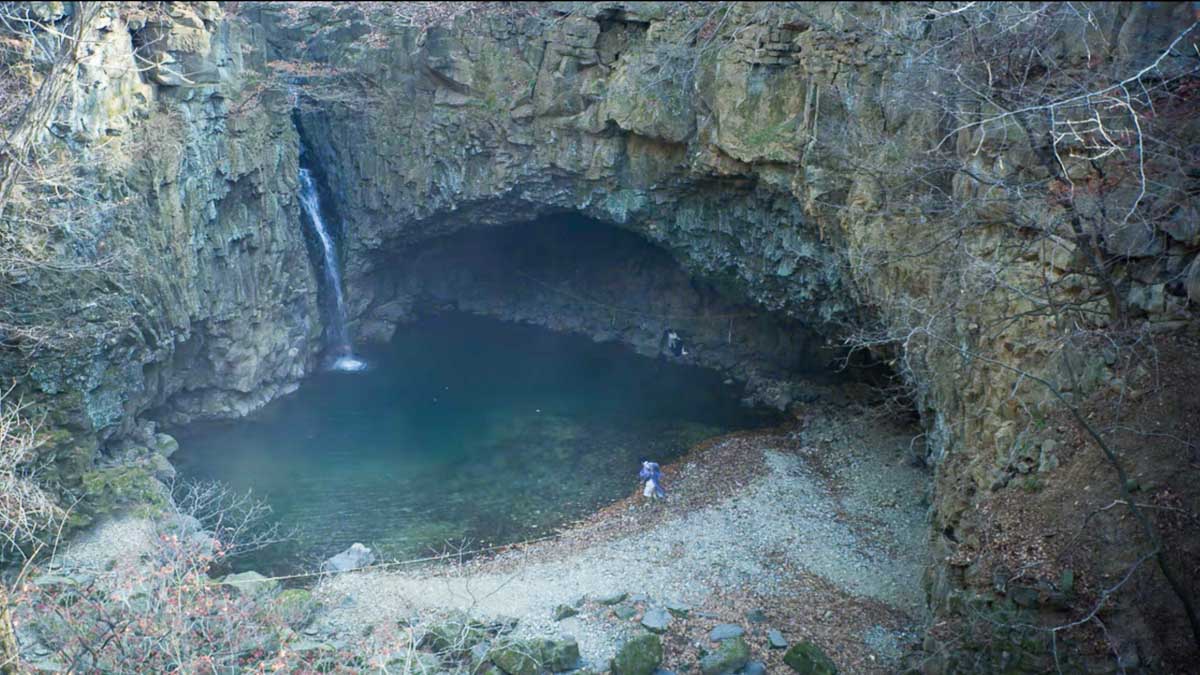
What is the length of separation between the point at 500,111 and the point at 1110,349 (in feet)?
55.0

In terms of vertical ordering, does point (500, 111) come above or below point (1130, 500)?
above

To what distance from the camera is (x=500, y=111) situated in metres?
23.0

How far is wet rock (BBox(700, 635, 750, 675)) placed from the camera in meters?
12.3

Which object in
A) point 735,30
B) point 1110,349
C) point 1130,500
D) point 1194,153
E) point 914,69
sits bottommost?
point 1130,500

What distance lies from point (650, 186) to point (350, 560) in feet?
39.0

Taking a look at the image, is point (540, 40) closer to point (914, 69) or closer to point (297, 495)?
point (914, 69)

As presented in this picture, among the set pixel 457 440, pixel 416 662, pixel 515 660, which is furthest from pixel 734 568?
pixel 457 440

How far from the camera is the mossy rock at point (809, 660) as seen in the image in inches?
475

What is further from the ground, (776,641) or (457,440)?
(457,440)

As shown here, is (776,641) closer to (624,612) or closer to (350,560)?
(624,612)

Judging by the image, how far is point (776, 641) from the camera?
12914 mm

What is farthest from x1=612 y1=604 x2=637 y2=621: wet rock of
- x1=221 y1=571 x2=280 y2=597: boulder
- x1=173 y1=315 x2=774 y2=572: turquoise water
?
x1=221 y1=571 x2=280 y2=597: boulder

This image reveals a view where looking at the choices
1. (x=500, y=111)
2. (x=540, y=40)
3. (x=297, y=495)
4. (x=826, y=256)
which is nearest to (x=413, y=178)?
(x=500, y=111)

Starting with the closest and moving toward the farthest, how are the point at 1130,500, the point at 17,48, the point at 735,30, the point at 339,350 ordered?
the point at 1130,500 → the point at 17,48 → the point at 735,30 → the point at 339,350
